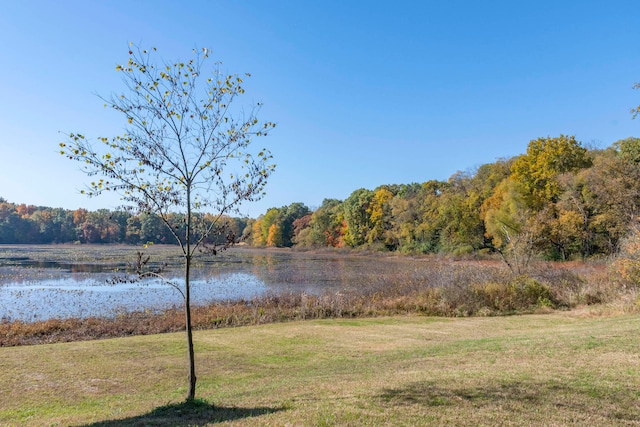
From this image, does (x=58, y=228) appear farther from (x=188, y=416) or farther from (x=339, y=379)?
(x=188, y=416)

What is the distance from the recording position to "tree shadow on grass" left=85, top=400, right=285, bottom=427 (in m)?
5.89

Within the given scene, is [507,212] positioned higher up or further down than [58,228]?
further down

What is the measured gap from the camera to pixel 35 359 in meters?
11.7

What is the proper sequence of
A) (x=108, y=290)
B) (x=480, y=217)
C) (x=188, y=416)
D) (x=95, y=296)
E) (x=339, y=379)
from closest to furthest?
(x=188, y=416) < (x=339, y=379) < (x=95, y=296) < (x=108, y=290) < (x=480, y=217)

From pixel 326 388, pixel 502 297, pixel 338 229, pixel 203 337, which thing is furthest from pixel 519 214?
pixel 338 229

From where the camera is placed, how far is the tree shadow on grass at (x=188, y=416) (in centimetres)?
589

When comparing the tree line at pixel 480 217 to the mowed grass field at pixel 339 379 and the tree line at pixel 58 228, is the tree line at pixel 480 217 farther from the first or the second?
the mowed grass field at pixel 339 379

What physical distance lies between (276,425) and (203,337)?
1082 cm

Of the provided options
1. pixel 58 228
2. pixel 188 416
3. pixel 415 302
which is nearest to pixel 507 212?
pixel 415 302

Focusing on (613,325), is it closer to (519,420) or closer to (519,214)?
(519,420)

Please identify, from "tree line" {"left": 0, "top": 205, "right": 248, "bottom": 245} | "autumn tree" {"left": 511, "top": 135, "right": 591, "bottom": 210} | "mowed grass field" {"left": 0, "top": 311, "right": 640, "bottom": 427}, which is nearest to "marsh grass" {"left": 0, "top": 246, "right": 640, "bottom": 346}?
"mowed grass field" {"left": 0, "top": 311, "right": 640, "bottom": 427}

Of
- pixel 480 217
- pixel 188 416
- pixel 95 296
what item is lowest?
pixel 95 296

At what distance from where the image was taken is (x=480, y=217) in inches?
2430

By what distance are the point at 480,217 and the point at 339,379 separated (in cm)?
5810
